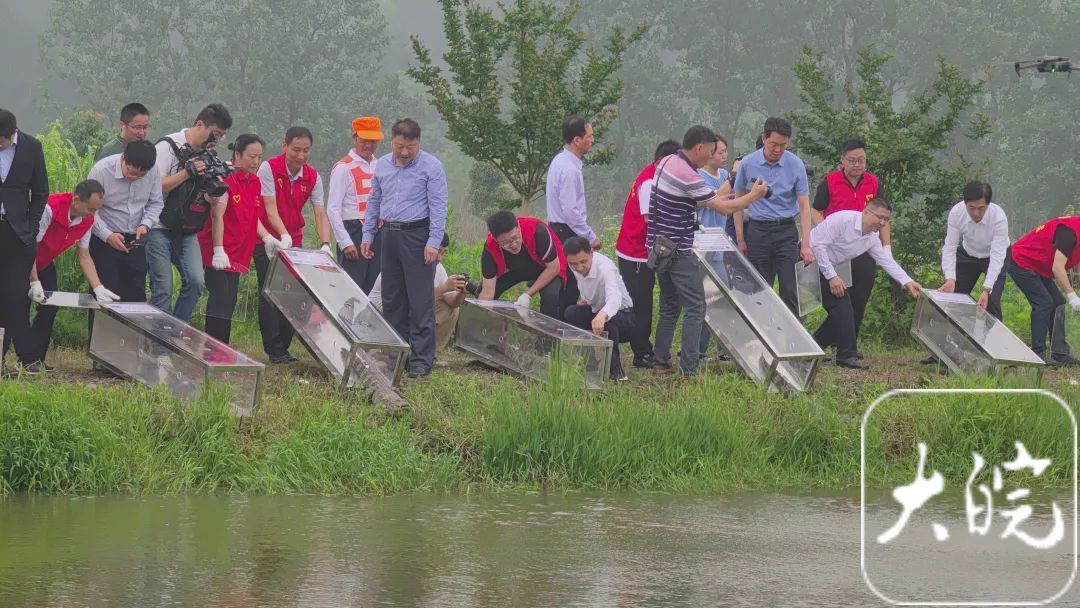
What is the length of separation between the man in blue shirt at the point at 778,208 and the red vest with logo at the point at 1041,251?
207cm

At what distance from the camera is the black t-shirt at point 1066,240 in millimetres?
12289

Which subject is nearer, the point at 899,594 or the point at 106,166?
the point at 899,594

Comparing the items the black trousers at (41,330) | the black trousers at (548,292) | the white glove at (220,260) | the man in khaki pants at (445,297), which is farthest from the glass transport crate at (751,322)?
the black trousers at (41,330)

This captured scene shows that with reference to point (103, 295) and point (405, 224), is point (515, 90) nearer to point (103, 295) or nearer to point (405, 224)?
point (405, 224)

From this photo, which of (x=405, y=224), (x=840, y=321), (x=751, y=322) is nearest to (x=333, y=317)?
(x=405, y=224)

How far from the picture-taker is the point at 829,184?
12.6 metres

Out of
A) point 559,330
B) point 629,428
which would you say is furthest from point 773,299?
point 629,428

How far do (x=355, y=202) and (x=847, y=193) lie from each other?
13.4 ft

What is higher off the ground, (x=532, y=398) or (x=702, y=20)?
(x=702, y=20)

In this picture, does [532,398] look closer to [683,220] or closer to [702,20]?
[683,220]

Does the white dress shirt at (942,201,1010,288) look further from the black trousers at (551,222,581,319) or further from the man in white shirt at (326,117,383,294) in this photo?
the man in white shirt at (326,117,383,294)

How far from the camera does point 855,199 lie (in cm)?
1246

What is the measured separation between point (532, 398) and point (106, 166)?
3.42m

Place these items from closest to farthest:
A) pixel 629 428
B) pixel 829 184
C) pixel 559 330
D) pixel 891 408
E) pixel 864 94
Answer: pixel 629 428 < pixel 891 408 < pixel 559 330 < pixel 829 184 < pixel 864 94
